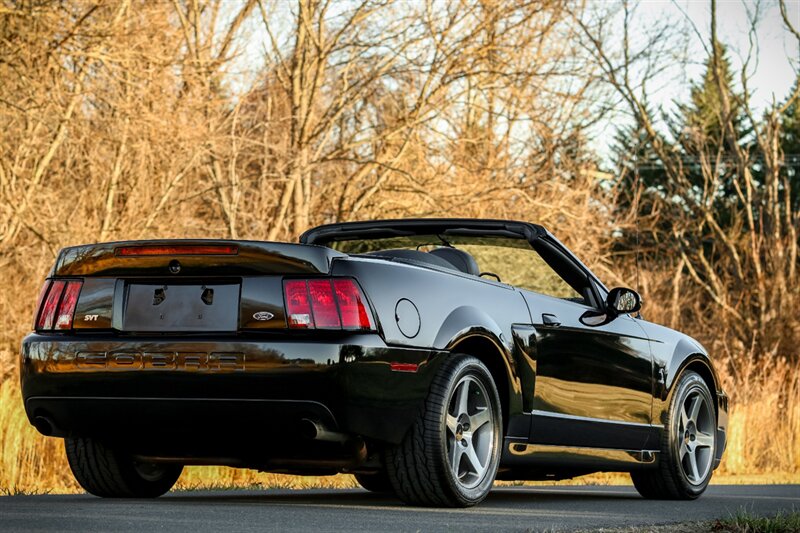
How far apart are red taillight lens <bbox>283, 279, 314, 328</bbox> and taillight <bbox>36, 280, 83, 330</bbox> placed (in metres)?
1.06

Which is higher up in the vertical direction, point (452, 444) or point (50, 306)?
point (50, 306)

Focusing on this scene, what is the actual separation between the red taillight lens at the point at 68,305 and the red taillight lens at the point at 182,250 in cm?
31

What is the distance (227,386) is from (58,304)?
3.38ft

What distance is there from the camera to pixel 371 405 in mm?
6215

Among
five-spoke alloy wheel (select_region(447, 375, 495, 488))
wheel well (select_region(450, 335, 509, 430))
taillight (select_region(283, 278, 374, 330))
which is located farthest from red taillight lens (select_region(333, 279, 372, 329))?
wheel well (select_region(450, 335, 509, 430))

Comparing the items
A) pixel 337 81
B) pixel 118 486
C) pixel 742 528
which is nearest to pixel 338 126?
pixel 337 81

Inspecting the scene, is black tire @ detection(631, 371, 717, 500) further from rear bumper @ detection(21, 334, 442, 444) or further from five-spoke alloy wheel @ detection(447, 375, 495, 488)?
rear bumper @ detection(21, 334, 442, 444)

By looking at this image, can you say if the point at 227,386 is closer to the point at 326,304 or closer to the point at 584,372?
the point at 326,304

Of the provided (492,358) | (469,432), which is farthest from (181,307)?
(492,358)

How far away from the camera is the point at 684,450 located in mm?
8836

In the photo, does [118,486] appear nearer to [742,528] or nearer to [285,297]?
[285,297]

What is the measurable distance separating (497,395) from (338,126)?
12.6 m

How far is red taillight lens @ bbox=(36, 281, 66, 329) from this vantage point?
661cm

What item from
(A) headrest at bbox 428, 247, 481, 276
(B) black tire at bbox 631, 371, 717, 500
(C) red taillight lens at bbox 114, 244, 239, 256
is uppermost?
(A) headrest at bbox 428, 247, 481, 276
